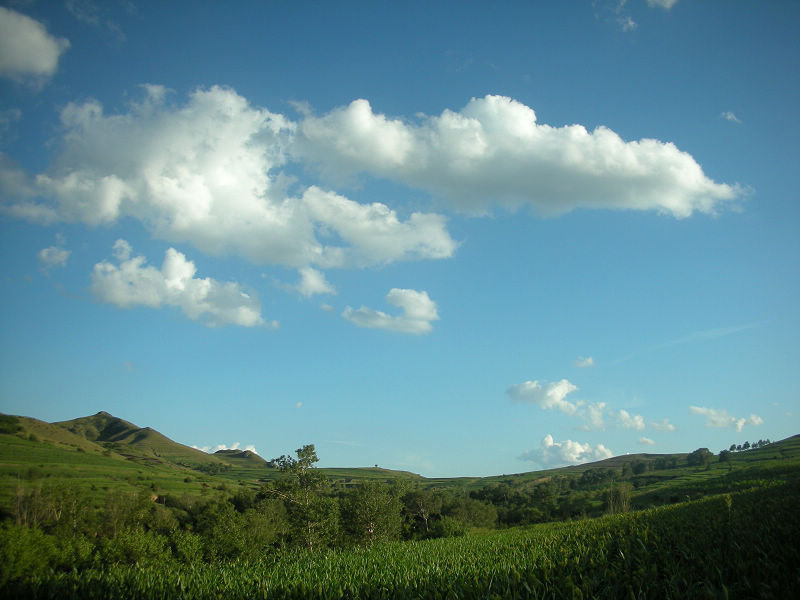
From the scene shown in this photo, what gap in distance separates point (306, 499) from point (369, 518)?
19650 mm

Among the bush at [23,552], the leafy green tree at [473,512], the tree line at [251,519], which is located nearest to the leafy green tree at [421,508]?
the tree line at [251,519]

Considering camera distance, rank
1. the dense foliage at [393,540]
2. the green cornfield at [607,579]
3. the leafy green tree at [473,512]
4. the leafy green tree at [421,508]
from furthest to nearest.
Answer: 1. the leafy green tree at [421,508]
2. the leafy green tree at [473,512]
3. the dense foliage at [393,540]
4. the green cornfield at [607,579]

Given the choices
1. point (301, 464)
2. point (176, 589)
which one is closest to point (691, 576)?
point (176, 589)

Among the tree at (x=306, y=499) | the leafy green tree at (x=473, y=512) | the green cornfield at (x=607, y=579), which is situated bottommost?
the leafy green tree at (x=473, y=512)

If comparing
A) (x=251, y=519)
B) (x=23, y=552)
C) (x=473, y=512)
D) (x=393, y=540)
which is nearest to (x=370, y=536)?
(x=393, y=540)

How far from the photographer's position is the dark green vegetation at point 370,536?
8.69 meters

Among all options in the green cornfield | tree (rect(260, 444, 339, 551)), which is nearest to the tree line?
tree (rect(260, 444, 339, 551))

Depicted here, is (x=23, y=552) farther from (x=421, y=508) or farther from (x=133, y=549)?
(x=421, y=508)

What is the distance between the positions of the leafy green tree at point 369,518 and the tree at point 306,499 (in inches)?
514

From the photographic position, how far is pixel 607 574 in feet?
28.4

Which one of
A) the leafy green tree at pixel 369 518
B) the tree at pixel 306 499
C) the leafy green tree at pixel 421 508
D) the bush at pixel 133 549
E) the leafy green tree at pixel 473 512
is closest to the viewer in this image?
the tree at pixel 306 499

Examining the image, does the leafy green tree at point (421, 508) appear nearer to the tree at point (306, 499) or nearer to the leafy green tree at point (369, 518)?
the leafy green tree at point (369, 518)

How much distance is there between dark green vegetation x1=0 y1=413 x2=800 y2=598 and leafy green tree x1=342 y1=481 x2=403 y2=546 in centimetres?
39

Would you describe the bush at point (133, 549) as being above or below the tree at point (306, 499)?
below
